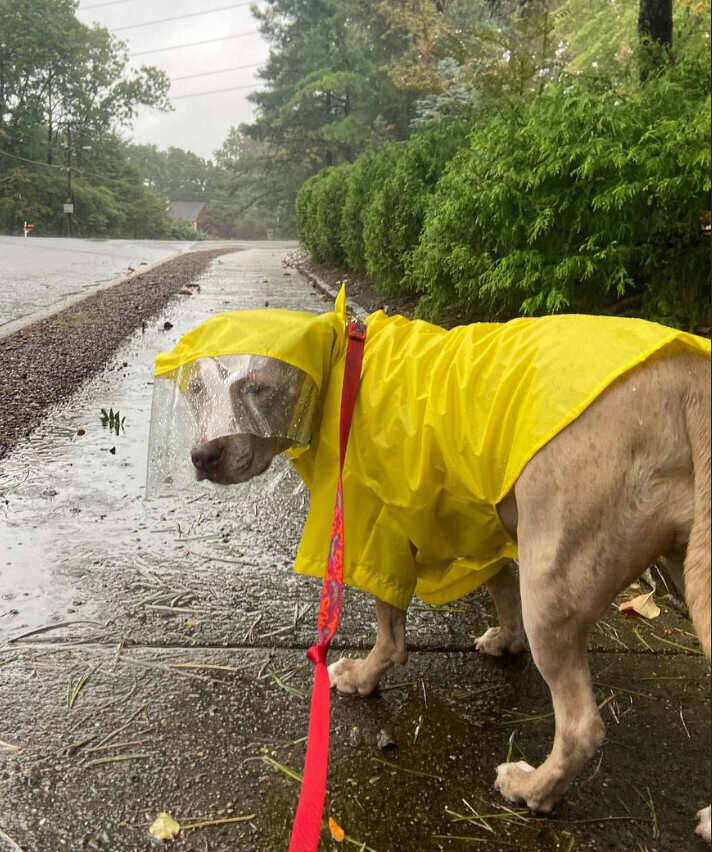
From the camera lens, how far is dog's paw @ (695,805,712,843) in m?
1.83

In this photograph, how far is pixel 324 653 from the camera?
198 cm

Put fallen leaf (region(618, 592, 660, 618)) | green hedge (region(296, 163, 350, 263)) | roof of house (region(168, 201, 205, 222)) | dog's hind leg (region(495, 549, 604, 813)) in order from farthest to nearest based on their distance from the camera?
roof of house (region(168, 201, 205, 222)), green hedge (region(296, 163, 350, 263)), fallen leaf (region(618, 592, 660, 618)), dog's hind leg (region(495, 549, 604, 813))

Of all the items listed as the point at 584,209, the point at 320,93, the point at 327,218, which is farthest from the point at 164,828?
the point at 320,93

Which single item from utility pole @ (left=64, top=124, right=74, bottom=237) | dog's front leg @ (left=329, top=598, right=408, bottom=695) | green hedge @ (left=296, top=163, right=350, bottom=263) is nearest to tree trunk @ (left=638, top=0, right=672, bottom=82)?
dog's front leg @ (left=329, top=598, right=408, bottom=695)

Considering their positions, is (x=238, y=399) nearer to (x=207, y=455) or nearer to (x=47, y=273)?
(x=207, y=455)

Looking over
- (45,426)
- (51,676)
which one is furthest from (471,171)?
(51,676)

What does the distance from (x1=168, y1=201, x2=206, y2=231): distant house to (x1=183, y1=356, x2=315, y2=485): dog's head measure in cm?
6195

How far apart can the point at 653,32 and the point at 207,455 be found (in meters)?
5.22

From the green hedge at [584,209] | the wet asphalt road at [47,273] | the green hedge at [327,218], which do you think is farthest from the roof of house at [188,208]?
the green hedge at [584,209]

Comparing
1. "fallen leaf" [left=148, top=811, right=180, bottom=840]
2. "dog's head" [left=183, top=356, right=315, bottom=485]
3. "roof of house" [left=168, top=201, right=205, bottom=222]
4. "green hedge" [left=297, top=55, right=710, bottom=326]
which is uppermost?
"roof of house" [left=168, top=201, right=205, bottom=222]

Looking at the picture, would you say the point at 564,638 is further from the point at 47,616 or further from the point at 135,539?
Answer: the point at 135,539

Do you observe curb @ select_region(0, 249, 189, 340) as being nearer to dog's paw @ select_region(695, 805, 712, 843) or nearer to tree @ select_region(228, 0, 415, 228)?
dog's paw @ select_region(695, 805, 712, 843)

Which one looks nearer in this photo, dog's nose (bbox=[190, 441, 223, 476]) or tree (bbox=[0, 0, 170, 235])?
dog's nose (bbox=[190, 441, 223, 476])

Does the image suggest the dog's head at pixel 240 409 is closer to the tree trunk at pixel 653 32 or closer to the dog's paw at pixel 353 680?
the dog's paw at pixel 353 680
